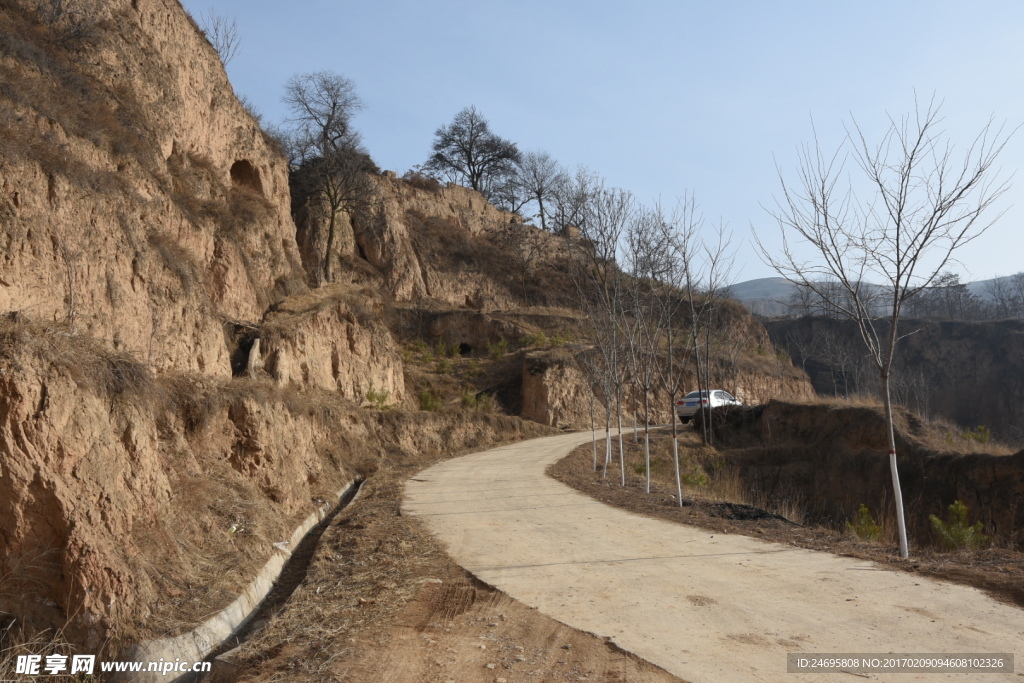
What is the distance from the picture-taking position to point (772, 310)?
16962 centimetres

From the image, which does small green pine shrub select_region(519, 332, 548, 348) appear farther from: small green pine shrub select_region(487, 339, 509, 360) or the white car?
the white car

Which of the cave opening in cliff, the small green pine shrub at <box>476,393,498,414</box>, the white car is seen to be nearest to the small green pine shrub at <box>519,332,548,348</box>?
the small green pine shrub at <box>476,393,498,414</box>

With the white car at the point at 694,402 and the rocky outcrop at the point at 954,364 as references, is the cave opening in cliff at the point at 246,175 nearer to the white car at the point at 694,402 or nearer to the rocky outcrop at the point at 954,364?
the white car at the point at 694,402

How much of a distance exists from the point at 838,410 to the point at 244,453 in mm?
25029

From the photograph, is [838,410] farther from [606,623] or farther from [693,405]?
[606,623]

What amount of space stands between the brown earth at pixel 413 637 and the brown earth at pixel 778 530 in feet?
15.5

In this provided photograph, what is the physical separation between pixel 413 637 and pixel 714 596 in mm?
3385

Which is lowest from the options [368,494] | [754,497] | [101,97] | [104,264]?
[754,497]

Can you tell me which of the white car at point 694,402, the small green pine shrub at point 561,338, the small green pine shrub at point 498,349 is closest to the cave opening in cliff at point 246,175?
the small green pine shrub at point 498,349

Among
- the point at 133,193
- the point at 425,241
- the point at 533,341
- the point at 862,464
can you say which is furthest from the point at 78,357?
the point at 425,241

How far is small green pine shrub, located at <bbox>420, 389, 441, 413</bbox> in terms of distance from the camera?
102 feet

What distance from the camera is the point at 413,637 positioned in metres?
6.73

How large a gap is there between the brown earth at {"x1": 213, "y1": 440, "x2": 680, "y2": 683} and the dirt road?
13.0 inches

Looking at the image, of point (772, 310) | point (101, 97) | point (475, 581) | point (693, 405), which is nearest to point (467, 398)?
point (693, 405)
